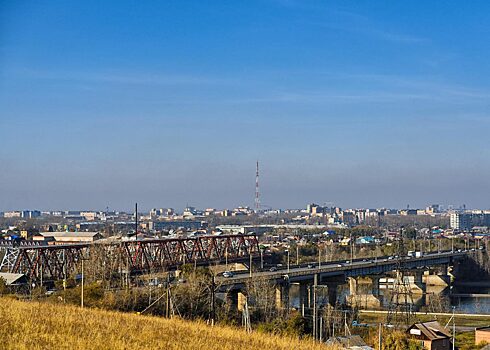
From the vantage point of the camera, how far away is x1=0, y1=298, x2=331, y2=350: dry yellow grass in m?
10.1

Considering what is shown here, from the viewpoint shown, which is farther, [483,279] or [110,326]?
[483,279]

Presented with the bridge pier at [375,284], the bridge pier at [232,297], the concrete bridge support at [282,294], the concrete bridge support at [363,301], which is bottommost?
the bridge pier at [375,284]

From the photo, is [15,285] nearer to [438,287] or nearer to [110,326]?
[110,326]

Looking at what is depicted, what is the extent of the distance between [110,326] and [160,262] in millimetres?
41062

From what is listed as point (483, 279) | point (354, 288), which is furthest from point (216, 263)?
point (483, 279)

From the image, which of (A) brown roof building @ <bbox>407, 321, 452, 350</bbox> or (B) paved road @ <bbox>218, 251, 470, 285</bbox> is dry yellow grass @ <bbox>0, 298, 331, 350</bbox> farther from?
(B) paved road @ <bbox>218, 251, 470, 285</bbox>

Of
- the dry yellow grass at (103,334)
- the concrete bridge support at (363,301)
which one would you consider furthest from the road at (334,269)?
the dry yellow grass at (103,334)

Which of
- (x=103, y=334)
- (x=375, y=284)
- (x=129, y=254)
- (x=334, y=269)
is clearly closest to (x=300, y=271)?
(x=334, y=269)

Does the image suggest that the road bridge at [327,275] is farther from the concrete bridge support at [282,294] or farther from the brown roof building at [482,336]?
the brown roof building at [482,336]

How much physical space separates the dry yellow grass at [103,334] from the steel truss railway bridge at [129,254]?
27224 mm

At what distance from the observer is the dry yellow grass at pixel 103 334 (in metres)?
10.1

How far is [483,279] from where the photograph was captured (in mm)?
66438

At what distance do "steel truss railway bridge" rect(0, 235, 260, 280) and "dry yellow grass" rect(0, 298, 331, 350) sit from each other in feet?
89.3

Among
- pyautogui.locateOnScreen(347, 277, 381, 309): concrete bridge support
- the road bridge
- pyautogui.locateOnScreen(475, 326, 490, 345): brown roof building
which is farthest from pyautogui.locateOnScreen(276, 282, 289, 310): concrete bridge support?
pyautogui.locateOnScreen(475, 326, 490, 345): brown roof building
